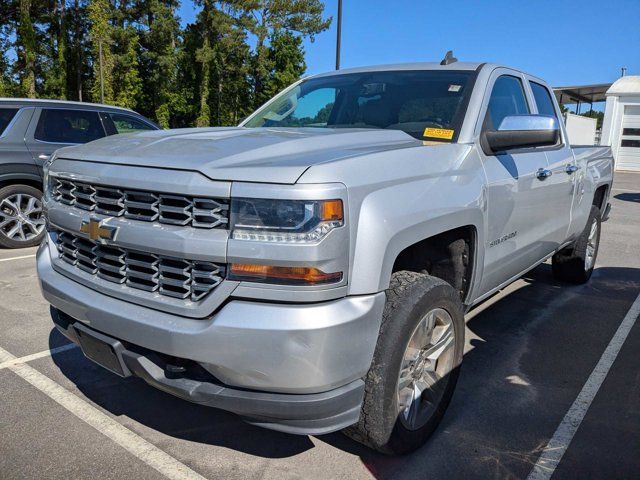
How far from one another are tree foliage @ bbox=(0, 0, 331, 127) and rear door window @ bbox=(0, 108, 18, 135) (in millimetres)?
28025

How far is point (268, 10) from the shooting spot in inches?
1640

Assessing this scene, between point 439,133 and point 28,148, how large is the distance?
5.66 metres

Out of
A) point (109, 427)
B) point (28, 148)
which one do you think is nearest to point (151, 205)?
point (109, 427)

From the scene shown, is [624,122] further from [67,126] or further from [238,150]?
[238,150]

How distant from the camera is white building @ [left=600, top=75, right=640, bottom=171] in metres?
25.7

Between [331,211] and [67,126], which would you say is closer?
[331,211]

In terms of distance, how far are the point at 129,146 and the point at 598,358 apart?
11.3ft

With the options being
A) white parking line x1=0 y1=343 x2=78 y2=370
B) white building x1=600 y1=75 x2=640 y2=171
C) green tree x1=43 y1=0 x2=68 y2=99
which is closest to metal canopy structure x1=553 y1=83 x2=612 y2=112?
white building x1=600 y1=75 x2=640 y2=171

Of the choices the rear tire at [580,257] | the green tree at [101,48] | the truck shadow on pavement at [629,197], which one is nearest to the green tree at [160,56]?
the green tree at [101,48]

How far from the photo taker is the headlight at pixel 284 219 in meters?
1.96

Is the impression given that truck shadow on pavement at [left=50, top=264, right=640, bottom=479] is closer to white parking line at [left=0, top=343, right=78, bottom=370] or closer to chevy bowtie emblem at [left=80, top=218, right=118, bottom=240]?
white parking line at [left=0, top=343, right=78, bottom=370]

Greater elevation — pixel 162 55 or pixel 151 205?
pixel 162 55

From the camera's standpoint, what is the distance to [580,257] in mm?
5551

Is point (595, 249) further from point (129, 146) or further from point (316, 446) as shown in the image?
point (129, 146)
